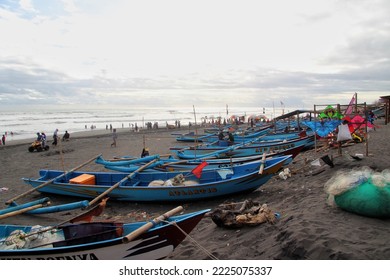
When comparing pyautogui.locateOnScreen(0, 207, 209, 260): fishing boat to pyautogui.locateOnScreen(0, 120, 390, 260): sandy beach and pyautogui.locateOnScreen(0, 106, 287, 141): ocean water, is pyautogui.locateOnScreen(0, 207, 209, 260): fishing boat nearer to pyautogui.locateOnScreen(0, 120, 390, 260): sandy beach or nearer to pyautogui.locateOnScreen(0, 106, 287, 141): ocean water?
pyautogui.locateOnScreen(0, 120, 390, 260): sandy beach

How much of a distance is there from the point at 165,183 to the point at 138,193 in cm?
91

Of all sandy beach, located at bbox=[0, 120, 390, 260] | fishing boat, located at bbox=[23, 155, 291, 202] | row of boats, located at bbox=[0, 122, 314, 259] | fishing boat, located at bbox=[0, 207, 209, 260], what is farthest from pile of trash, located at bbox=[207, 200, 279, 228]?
fishing boat, located at bbox=[23, 155, 291, 202]

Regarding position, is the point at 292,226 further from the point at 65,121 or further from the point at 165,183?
the point at 65,121

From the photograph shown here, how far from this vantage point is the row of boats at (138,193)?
4.60m

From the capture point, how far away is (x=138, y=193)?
930cm

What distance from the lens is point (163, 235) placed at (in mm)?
4695

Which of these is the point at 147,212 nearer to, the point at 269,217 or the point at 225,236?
the point at 225,236

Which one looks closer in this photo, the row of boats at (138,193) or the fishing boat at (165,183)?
the row of boats at (138,193)

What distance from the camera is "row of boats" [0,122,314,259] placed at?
181 inches

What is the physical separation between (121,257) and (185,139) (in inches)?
863

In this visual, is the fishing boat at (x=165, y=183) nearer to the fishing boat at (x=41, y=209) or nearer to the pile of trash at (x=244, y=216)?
the fishing boat at (x=41, y=209)

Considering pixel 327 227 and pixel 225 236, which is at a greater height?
pixel 327 227

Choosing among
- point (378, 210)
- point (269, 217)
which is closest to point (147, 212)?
point (269, 217)

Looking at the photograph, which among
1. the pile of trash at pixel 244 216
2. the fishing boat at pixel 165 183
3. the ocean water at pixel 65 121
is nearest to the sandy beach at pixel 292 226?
the pile of trash at pixel 244 216
